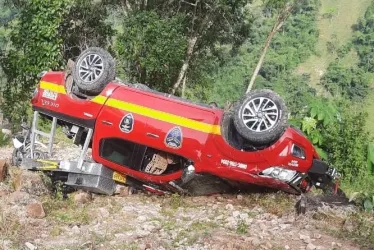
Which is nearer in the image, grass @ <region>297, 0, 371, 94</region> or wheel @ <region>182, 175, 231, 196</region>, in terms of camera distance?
wheel @ <region>182, 175, 231, 196</region>

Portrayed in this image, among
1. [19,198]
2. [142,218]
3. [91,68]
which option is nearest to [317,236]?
[142,218]

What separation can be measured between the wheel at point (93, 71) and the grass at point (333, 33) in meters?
78.7

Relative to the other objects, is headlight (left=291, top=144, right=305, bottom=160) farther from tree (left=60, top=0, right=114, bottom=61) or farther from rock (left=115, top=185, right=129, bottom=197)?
tree (left=60, top=0, right=114, bottom=61)

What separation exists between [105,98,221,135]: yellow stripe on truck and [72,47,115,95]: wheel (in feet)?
1.02

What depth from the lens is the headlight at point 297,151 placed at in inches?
251

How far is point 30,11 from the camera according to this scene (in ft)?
43.5

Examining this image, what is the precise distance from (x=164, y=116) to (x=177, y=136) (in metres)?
0.33

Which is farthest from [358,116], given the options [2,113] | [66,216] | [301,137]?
[2,113]

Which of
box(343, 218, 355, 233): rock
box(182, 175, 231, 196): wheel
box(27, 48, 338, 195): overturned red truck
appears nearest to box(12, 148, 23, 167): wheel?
box(27, 48, 338, 195): overturned red truck

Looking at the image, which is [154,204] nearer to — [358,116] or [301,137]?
[301,137]

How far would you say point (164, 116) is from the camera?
22.5 ft

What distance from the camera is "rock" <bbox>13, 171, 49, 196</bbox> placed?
7.13 m

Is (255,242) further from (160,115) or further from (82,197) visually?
(82,197)

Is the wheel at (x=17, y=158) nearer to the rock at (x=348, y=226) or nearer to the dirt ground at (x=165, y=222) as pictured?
the dirt ground at (x=165, y=222)
